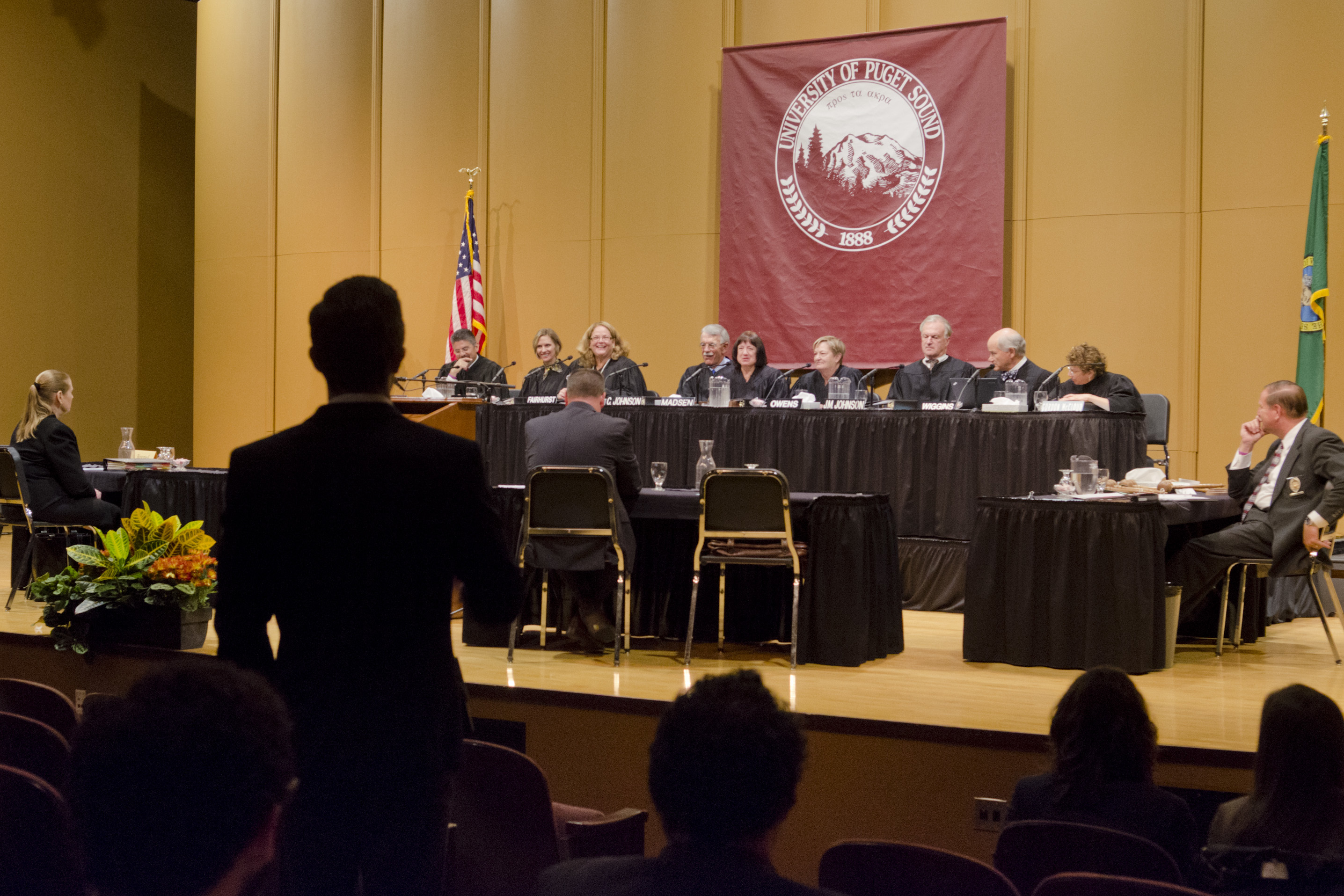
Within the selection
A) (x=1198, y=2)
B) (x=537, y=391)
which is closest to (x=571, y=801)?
(x=537, y=391)

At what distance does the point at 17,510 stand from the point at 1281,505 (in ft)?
19.6

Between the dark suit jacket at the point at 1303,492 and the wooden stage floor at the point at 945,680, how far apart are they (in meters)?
0.45

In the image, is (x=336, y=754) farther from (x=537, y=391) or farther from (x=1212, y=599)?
(x=537, y=391)

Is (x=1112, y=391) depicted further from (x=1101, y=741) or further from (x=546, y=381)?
(x=1101, y=741)

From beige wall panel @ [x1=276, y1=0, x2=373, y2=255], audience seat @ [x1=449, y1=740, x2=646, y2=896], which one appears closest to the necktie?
audience seat @ [x1=449, y1=740, x2=646, y2=896]

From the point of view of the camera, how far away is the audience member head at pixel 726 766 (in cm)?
116

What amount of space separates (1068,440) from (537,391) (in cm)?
345

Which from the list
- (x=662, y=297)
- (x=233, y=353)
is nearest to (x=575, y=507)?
(x=662, y=297)

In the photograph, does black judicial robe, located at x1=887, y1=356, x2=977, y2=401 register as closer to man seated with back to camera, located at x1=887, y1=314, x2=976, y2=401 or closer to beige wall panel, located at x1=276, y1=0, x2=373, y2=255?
man seated with back to camera, located at x1=887, y1=314, x2=976, y2=401

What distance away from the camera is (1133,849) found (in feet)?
5.21

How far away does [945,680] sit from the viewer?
13.7 feet

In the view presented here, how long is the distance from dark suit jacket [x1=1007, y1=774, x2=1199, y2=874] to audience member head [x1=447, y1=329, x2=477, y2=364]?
6997 millimetres

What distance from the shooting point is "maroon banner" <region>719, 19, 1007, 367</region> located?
752 cm

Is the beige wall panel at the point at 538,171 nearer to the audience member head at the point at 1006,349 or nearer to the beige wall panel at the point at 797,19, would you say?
the beige wall panel at the point at 797,19
